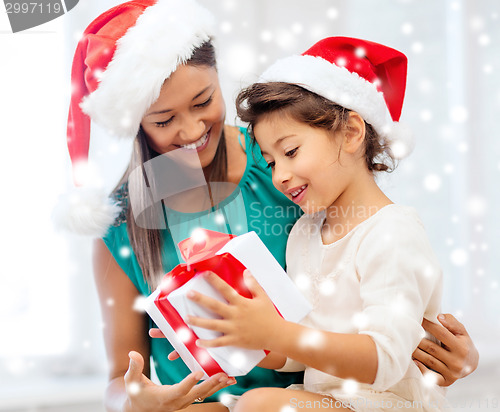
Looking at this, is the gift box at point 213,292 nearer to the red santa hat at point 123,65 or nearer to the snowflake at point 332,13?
the red santa hat at point 123,65

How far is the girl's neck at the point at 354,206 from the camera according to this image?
909 mm

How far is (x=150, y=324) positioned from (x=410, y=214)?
57 cm

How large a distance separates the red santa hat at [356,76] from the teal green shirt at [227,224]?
19 centimetres

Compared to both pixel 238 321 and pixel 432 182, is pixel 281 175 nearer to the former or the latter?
pixel 238 321

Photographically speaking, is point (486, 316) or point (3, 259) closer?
point (3, 259)

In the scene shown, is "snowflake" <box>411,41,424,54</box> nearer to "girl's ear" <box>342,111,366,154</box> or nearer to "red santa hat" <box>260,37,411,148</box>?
"red santa hat" <box>260,37,411,148</box>

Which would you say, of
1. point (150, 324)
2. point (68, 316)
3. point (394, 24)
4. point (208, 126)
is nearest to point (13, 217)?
point (68, 316)

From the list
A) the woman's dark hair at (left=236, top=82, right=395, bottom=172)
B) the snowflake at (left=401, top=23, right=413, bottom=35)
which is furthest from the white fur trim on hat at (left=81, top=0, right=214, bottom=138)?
the snowflake at (left=401, top=23, right=413, bottom=35)

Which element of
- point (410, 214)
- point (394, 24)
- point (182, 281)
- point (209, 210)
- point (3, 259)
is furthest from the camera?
point (394, 24)

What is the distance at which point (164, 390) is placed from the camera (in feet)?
2.59

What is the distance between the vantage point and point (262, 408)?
0.76 meters

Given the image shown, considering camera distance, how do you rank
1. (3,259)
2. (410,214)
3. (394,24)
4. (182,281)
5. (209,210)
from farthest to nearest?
(394,24)
(3,259)
(209,210)
(410,214)
(182,281)

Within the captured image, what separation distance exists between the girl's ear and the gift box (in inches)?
11.6

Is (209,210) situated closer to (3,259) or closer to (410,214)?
(410,214)
